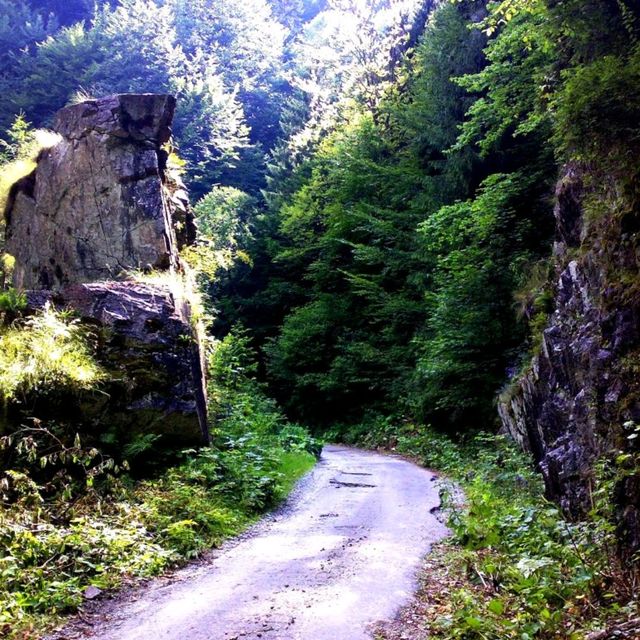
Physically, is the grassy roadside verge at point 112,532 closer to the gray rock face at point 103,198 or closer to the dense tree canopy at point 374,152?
the gray rock face at point 103,198

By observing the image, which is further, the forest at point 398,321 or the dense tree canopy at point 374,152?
the dense tree canopy at point 374,152

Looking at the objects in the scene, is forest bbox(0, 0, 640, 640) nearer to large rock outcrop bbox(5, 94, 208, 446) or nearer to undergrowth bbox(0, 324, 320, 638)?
undergrowth bbox(0, 324, 320, 638)

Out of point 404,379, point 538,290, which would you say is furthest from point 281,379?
point 538,290

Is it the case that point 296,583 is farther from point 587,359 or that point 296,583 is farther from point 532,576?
point 587,359

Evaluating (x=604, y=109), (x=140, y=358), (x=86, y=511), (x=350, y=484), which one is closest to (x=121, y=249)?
(x=140, y=358)

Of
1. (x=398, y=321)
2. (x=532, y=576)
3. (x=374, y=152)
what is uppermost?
(x=374, y=152)

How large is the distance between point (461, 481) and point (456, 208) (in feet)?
23.0

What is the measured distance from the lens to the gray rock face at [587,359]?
5.41 m

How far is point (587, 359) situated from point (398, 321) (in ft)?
51.4

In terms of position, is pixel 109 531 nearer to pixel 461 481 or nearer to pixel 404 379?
pixel 461 481

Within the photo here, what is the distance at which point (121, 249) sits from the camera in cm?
1095

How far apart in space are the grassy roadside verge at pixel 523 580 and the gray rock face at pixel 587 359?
0.45 m

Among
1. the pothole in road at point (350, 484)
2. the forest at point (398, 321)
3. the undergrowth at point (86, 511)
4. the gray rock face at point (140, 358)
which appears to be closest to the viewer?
the undergrowth at point (86, 511)

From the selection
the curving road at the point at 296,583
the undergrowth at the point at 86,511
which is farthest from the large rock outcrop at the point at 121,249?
the curving road at the point at 296,583
